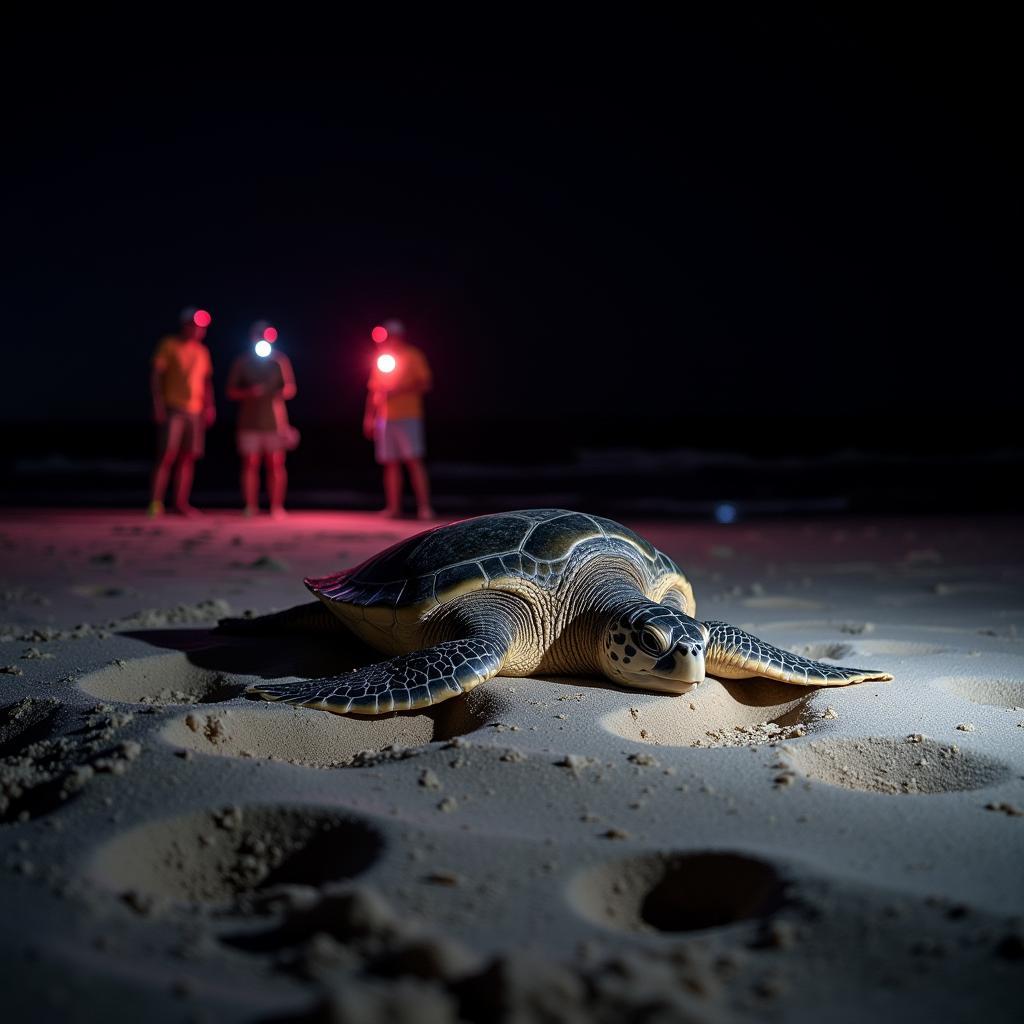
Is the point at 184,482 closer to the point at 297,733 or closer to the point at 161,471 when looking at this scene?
the point at 161,471

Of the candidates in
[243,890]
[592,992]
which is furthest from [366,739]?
[592,992]

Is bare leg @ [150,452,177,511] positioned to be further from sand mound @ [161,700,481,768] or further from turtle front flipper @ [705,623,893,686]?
turtle front flipper @ [705,623,893,686]

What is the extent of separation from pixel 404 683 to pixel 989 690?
2.10 metres

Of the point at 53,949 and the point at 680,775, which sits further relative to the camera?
the point at 680,775

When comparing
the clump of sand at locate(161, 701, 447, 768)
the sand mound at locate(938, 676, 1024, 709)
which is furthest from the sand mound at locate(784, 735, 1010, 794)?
the clump of sand at locate(161, 701, 447, 768)

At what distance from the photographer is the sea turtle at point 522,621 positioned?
9.77 feet

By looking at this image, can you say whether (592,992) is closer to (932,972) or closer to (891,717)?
Result: (932,972)

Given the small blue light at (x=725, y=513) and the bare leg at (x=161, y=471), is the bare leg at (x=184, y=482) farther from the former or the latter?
the small blue light at (x=725, y=513)

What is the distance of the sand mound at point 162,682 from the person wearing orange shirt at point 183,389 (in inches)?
268

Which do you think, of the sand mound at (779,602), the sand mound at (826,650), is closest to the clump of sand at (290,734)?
the sand mound at (826,650)

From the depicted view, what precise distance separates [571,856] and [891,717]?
1.49m

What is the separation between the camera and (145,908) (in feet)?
5.24

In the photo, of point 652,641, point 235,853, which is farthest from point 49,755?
point 652,641

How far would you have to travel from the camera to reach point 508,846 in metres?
1.86
